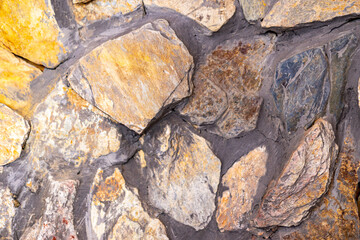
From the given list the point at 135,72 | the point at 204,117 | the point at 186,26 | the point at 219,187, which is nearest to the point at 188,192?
the point at 219,187

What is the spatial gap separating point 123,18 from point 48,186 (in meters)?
0.56

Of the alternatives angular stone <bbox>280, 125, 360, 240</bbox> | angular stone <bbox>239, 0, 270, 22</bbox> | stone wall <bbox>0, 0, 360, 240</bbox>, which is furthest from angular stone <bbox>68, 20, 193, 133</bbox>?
angular stone <bbox>280, 125, 360, 240</bbox>

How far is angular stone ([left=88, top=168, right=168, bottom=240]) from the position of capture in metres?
0.94

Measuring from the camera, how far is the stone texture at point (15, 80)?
910 millimetres

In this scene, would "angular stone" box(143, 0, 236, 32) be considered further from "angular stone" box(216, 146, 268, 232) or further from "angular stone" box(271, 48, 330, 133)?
"angular stone" box(216, 146, 268, 232)

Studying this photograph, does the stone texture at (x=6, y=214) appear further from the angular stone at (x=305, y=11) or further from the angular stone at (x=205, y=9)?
the angular stone at (x=305, y=11)

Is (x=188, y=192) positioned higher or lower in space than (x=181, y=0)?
lower

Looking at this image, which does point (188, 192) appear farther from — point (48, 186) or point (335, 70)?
point (335, 70)

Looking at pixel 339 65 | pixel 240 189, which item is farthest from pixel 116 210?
pixel 339 65

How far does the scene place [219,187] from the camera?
105 centimetres

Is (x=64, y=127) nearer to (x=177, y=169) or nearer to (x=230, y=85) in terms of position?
(x=177, y=169)

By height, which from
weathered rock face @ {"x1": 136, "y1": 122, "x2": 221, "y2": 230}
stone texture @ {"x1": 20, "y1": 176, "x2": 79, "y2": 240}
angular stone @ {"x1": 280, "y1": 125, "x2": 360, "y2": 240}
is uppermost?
stone texture @ {"x1": 20, "y1": 176, "x2": 79, "y2": 240}

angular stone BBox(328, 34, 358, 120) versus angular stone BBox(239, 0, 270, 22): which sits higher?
angular stone BBox(239, 0, 270, 22)

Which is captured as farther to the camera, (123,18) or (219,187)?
(219,187)
